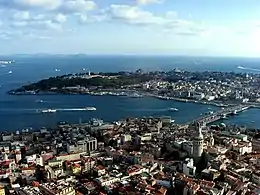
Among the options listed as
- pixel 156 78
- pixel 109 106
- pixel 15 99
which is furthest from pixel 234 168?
pixel 156 78

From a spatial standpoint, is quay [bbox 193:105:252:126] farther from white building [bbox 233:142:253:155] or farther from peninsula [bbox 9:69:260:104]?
white building [bbox 233:142:253:155]

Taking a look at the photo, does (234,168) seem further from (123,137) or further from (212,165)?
(123,137)

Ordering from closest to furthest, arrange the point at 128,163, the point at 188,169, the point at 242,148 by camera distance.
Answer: the point at 188,169 → the point at 128,163 → the point at 242,148

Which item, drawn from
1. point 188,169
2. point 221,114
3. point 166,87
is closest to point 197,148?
point 188,169

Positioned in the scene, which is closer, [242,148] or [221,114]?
[242,148]

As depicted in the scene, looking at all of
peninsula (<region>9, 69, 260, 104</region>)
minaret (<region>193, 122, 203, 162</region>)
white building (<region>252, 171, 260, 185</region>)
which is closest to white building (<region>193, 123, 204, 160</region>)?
minaret (<region>193, 122, 203, 162</region>)

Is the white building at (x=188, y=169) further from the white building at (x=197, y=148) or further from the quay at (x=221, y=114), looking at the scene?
the quay at (x=221, y=114)

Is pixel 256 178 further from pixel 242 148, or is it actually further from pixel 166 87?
pixel 166 87
